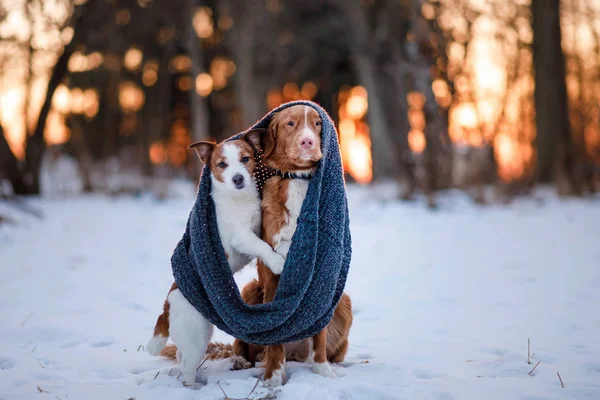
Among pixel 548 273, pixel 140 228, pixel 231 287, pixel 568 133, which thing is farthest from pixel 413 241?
pixel 568 133

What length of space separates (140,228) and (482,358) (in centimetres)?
865

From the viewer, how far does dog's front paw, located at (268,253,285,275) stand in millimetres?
3426

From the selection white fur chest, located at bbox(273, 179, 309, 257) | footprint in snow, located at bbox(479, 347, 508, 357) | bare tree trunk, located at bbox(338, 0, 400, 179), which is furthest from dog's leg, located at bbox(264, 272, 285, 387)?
bare tree trunk, located at bbox(338, 0, 400, 179)

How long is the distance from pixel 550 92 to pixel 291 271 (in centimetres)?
1538

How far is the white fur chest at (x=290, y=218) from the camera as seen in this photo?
3.50m

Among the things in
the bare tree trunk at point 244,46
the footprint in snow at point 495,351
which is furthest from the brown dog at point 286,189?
the bare tree trunk at point 244,46

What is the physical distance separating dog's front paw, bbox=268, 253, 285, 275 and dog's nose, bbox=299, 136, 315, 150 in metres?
0.71

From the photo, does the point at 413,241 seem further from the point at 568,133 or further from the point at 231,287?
the point at 568,133

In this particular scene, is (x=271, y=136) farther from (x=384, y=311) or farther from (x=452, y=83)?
(x=452, y=83)

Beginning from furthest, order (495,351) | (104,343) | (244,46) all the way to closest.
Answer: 1. (244,46)
2. (104,343)
3. (495,351)

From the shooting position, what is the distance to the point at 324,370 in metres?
3.60

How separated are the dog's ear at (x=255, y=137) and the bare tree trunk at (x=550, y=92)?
47.6 feet

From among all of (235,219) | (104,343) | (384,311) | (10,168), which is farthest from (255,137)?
(10,168)

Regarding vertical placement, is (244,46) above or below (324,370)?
above
